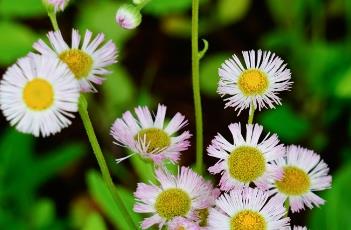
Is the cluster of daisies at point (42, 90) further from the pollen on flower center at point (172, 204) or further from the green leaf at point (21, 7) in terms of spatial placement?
the green leaf at point (21, 7)

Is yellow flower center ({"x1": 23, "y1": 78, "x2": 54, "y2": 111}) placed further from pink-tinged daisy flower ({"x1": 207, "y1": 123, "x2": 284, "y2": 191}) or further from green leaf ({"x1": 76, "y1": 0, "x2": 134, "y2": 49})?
green leaf ({"x1": 76, "y1": 0, "x2": 134, "y2": 49})

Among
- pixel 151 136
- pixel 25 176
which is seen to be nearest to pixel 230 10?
pixel 25 176

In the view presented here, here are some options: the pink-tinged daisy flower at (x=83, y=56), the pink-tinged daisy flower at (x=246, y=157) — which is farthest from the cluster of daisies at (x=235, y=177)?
the pink-tinged daisy flower at (x=83, y=56)

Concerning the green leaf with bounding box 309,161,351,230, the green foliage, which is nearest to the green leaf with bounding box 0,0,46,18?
the green foliage

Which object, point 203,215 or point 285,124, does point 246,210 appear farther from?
point 285,124

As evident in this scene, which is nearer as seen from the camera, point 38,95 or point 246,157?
point 38,95
